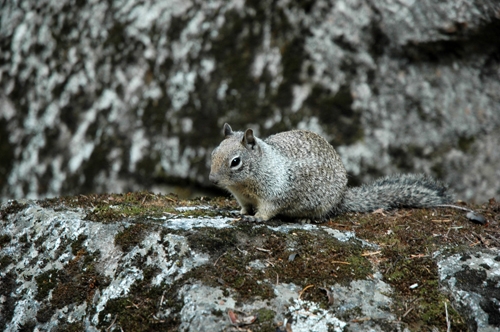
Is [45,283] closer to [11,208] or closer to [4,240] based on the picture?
[4,240]

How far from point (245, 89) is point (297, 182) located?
2186 mm

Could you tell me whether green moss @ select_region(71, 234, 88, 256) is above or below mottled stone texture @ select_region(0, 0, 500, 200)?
below

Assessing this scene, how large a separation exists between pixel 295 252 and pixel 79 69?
456cm

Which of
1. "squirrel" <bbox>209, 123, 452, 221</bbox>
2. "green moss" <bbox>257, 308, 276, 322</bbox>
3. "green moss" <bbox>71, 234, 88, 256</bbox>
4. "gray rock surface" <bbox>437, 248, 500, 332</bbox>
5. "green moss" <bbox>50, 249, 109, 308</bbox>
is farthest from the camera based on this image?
"squirrel" <bbox>209, 123, 452, 221</bbox>

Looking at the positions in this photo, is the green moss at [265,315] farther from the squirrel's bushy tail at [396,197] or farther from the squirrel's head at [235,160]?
the squirrel's bushy tail at [396,197]

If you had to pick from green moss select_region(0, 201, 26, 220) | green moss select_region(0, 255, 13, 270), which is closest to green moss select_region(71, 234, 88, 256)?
green moss select_region(0, 255, 13, 270)

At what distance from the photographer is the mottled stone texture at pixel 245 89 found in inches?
238

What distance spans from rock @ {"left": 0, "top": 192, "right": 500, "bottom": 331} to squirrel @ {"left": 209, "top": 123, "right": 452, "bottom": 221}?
342 millimetres

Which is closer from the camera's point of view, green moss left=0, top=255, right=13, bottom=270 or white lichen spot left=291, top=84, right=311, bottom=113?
green moss left=0, top=255, right=13, bottom=270

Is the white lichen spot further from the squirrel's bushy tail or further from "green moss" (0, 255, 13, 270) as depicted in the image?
"green moss" (0, 255, 13, 270)

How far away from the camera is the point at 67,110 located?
6.70 metres

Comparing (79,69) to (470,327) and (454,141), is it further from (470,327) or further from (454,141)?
(470,327)

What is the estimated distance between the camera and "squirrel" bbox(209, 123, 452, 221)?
4.18 m

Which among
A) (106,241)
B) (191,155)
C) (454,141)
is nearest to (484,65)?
(454,141)
